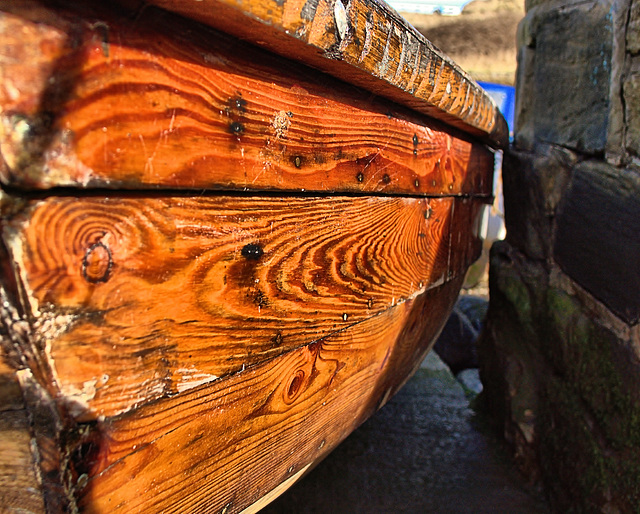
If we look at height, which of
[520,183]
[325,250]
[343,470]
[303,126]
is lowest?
[343,470]

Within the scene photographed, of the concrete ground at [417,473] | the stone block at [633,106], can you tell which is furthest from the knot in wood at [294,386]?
the stone block at [633,106]

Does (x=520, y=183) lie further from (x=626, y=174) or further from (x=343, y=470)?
(x=343, y=470)

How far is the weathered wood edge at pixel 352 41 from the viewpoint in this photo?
0.59m

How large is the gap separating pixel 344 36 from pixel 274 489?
90cm

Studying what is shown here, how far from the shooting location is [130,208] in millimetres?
566

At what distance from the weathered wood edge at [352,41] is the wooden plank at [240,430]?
19.8 inches

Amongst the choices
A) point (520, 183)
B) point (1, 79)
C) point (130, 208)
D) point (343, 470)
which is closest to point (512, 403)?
point (343, 470)

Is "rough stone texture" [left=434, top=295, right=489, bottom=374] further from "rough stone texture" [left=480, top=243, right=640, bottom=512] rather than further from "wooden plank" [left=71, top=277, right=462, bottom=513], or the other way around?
"wooden plank" [left=71, top=277, right=462, bottom=513]

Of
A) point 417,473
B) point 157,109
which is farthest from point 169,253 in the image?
point 417,473

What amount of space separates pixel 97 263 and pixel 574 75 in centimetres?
156

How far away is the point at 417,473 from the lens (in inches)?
66.1

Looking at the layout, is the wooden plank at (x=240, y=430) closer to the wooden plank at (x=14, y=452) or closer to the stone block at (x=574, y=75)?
the wooden plank at (x=14, y=452)

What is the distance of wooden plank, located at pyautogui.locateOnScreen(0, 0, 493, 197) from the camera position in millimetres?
481

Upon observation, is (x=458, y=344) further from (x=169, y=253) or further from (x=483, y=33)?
(x=483, y=33)
